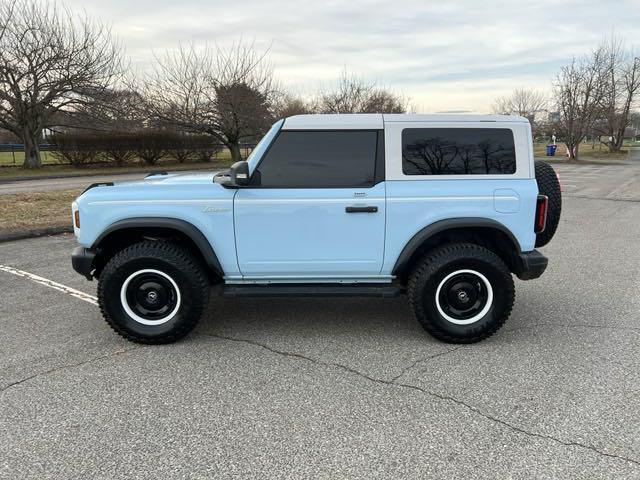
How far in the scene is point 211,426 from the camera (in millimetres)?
2783

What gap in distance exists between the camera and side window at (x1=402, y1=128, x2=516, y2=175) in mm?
3863

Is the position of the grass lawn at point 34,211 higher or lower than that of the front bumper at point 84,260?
lower

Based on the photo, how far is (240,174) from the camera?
146 inches

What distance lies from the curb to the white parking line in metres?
2.09

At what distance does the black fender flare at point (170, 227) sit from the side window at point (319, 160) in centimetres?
66

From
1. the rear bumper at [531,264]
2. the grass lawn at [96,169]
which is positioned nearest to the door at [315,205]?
the rear bumper at [531,264]

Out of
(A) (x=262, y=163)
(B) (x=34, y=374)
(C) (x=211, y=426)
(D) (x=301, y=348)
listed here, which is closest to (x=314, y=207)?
(A) (x=262, y=163)

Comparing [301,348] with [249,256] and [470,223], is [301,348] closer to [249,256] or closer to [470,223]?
[249,256]

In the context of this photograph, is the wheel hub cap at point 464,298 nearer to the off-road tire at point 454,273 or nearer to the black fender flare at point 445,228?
the off-road tire at point 454,273

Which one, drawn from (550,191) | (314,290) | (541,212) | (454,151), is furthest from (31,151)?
(541,212)

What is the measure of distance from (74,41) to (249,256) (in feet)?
77.1

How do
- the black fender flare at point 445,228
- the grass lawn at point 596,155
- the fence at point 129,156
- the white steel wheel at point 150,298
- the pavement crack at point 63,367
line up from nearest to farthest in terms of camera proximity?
the pavement crack at point 63,367, the black fender flare at point 445,228, the white steel wheel at point 150,298, the fence at point 129,156, the grass lawn at point 596,155

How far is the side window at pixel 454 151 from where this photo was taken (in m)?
3.86

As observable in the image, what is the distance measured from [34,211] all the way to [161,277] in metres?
8.39
